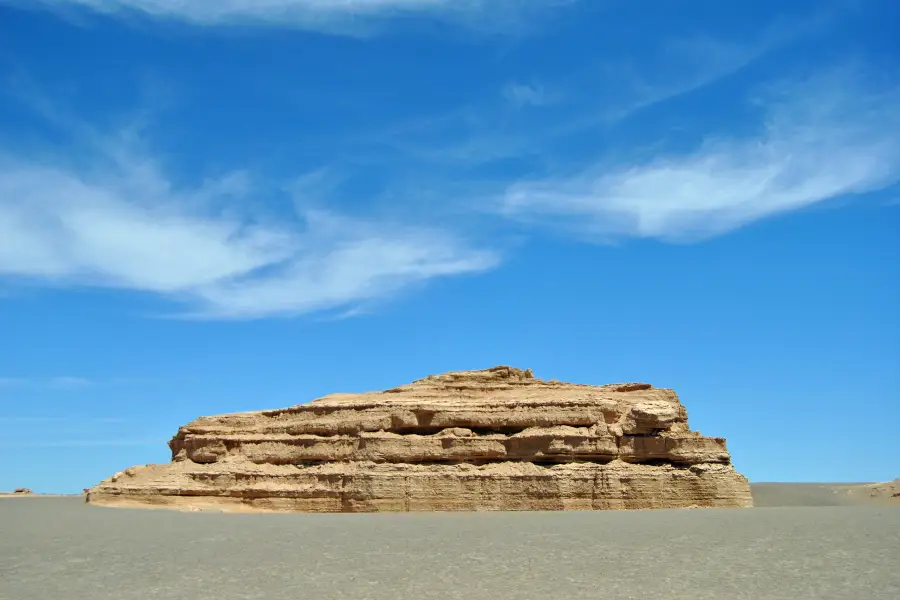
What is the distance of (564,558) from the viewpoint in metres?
17.2

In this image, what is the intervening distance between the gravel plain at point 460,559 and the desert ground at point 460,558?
0.13 ft

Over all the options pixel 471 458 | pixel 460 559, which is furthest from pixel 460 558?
pixel 471 458

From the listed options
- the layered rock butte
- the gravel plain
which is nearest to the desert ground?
the gravel plain

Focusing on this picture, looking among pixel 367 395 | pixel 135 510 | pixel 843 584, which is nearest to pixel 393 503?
pixel 367 395

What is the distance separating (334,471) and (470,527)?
1123 cm

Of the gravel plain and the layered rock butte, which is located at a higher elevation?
the layered rock butte

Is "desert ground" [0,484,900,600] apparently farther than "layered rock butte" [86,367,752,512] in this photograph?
No

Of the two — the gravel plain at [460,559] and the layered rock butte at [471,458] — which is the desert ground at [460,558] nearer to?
the gravel plain at [460,559]

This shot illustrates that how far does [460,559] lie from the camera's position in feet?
56.1

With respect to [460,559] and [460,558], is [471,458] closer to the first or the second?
[460,558]

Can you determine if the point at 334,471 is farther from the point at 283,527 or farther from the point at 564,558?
the point at 564,558

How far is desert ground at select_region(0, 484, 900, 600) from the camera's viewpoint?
13500mm

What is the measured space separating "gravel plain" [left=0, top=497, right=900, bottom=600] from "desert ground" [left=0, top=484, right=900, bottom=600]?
0.04 m

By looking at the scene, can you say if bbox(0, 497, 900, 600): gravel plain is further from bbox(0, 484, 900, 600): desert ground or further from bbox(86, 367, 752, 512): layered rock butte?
bbox(86, 367, 752, 512): layered rock butte
